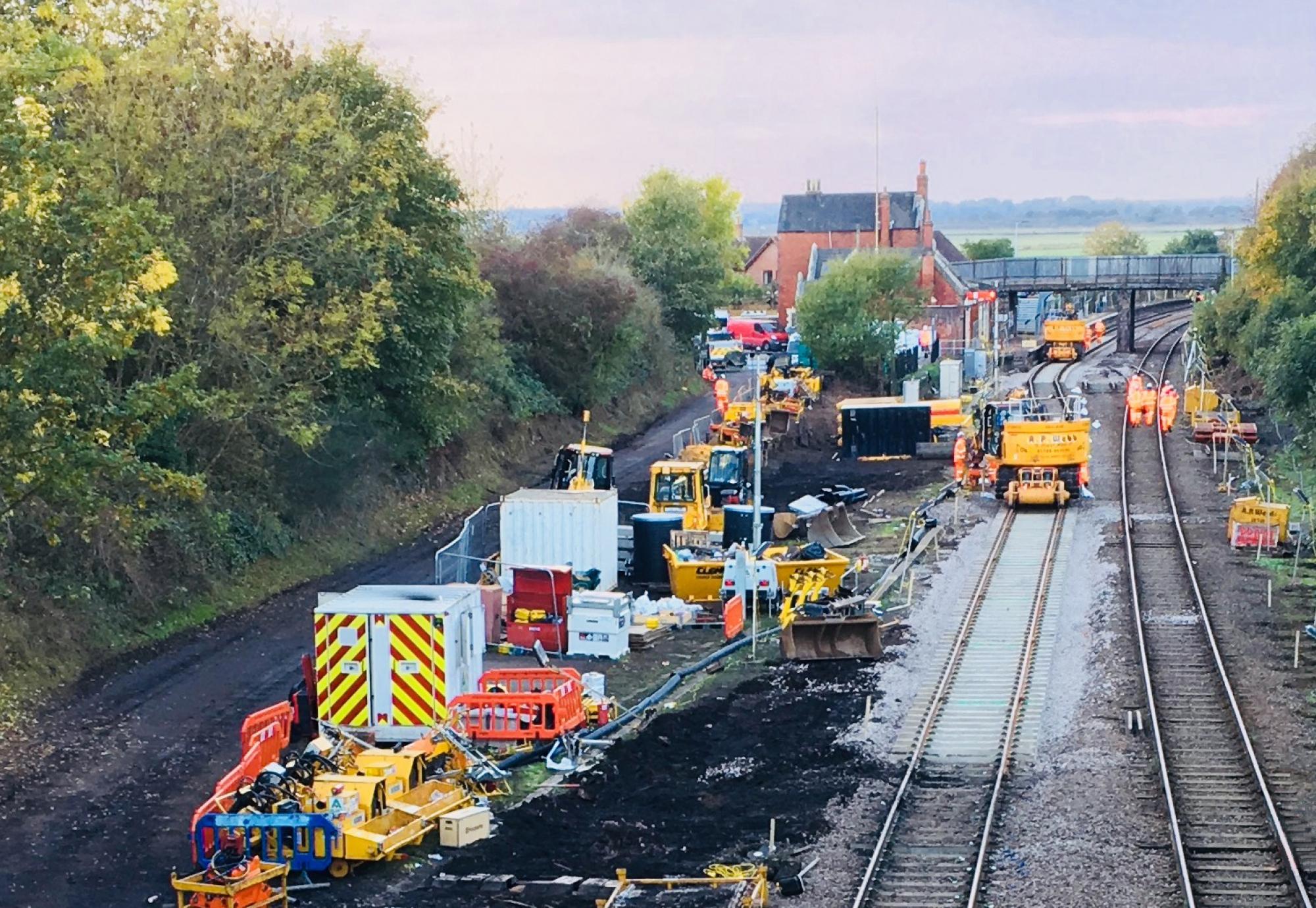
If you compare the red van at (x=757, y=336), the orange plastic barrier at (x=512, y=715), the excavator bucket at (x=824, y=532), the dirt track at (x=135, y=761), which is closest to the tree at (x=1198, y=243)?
the red van at (x=757, y=336)

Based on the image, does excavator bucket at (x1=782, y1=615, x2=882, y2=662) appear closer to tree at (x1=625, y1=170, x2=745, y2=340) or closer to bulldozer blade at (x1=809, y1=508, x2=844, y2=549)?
bulldozer blade at (x1=809, y1=508, x2=844, y2=549)

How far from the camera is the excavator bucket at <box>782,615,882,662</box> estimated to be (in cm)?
2473

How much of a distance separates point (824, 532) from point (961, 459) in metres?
9.74

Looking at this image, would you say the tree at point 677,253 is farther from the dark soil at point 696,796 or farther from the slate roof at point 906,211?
the dark soil at point 696,796

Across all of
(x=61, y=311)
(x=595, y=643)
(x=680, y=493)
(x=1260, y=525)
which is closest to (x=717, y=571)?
(x=595, y=643)

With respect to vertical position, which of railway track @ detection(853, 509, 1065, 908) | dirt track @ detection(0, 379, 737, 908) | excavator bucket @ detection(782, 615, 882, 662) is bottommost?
dirt track @ detection(0, 379, 737, 908)

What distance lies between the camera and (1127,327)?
84.6 metres

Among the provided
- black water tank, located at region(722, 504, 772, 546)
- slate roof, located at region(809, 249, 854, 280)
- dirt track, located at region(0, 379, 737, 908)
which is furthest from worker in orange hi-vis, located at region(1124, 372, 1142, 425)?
slate roof, located at region(809, 249, 854, 280)

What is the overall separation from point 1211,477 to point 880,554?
14.0 m

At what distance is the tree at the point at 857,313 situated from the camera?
65.2 m

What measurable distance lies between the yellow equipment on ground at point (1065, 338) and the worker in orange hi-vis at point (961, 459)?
33941 millimetres

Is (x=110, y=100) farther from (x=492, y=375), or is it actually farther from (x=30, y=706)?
(x=492, y=375)

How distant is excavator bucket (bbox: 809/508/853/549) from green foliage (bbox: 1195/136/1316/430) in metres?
11.3

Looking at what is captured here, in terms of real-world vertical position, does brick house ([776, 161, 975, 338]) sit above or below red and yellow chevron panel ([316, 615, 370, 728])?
above
